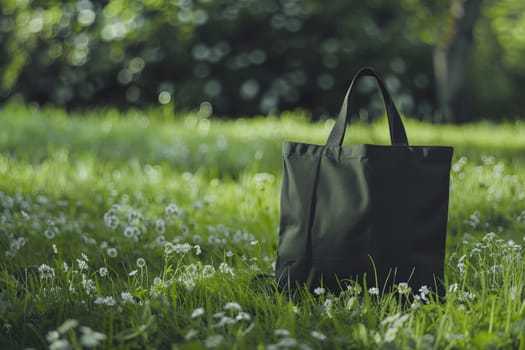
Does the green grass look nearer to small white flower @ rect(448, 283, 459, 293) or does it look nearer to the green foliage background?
small white flower @ rect(448, 283, 459, 293)

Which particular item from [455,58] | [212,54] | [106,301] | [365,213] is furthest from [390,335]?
[455,58]

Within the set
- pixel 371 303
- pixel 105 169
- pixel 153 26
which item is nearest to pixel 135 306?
pixel 371 303

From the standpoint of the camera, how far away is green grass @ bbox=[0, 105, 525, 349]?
82.0 inches

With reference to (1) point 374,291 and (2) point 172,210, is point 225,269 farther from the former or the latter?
(2) point 172,210

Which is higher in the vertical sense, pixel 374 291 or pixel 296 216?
pixel 296 216

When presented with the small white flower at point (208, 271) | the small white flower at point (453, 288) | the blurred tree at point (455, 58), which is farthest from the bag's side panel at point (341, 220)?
the blurred tree at point (455, 58)

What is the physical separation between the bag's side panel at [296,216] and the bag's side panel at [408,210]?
0.79ft

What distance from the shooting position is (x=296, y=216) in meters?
2.47

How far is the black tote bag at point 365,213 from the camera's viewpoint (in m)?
2.36

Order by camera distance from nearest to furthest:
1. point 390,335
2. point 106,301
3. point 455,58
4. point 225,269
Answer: point 390,335 → point 106,301 → point 225,269 → point 455,58

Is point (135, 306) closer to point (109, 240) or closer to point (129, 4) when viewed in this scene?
point (109, 240)

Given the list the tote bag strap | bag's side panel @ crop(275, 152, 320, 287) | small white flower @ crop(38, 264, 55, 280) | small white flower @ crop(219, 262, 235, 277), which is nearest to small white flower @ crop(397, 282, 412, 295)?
bag's side panel @ crop(275, 152, 320, 287)

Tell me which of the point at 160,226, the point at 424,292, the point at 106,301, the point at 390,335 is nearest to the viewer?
the point at 390,335

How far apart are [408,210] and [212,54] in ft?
20.9
